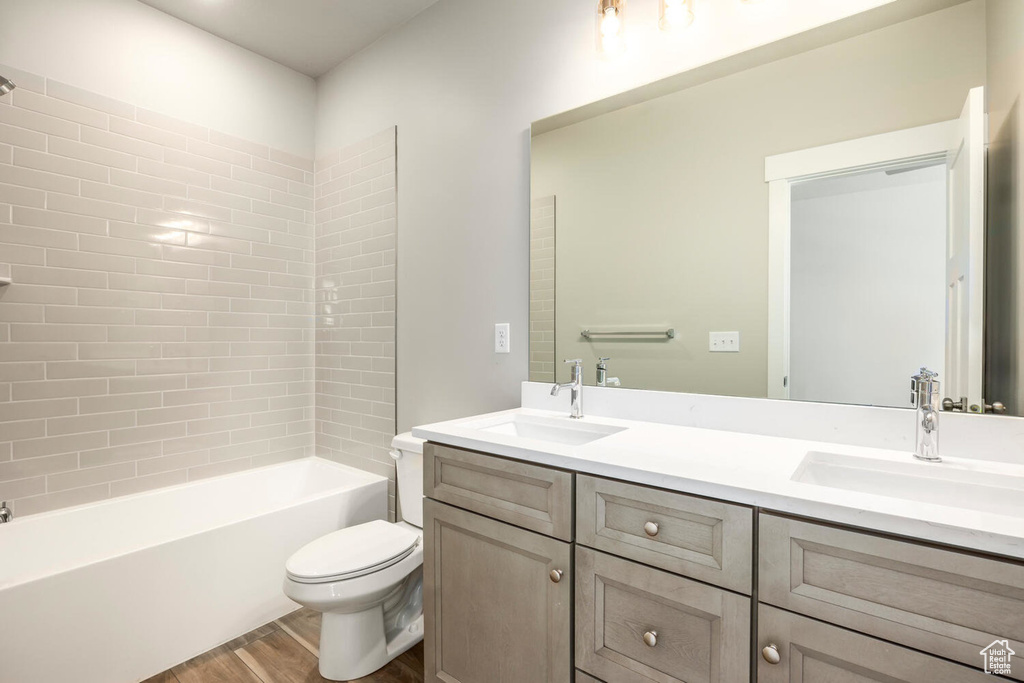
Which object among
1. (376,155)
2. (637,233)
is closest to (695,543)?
(637,233)

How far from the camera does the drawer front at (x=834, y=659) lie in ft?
2.38

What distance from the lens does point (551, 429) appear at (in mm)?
1636

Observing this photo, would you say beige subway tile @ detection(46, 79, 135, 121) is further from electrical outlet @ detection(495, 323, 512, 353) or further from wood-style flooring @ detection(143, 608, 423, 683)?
wood-style flooring @ detection(143, 608, 423, 683)

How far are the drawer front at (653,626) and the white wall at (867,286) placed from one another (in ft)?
2.23

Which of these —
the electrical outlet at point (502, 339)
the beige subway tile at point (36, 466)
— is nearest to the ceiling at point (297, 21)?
the electrical outlet at point (502, 339)

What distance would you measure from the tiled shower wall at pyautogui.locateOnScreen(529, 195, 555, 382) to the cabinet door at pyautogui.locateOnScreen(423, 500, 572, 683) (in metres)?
0.69

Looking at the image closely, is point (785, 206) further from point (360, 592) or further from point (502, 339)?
point (360, 592)

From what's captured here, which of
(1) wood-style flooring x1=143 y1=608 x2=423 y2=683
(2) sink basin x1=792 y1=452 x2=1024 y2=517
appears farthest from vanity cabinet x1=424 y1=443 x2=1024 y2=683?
(1) wood-style flooring x1=143 y1=608 x2=423 y2=683

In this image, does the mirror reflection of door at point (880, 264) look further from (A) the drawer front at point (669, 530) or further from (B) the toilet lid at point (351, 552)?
(B) the toilet lid at point (351, 552)

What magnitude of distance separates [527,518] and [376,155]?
2.09m

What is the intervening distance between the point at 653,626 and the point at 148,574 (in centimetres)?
174

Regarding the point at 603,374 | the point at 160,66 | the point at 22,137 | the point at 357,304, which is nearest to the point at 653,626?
the point at 603,374

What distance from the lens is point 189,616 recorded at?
1830 millimetres

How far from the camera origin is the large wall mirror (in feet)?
3.64
